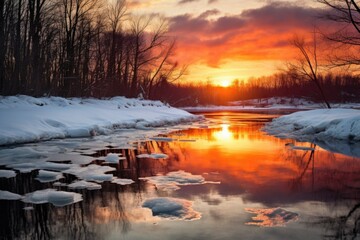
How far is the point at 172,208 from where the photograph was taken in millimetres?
4738

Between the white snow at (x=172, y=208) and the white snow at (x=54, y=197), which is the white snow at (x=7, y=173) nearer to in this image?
the white snow at (x=54, y=197)

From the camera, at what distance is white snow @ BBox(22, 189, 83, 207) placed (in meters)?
5.00

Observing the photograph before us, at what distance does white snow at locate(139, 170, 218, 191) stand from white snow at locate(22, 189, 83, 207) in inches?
65.1

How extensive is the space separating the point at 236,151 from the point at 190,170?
368cm

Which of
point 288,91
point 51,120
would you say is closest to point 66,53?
point 51,120

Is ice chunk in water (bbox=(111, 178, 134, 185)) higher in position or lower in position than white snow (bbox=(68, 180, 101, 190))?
lower

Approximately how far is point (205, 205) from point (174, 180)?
1.75m

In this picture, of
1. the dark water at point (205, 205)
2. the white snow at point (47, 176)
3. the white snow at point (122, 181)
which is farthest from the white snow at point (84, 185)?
the white snow at point (47, 176)

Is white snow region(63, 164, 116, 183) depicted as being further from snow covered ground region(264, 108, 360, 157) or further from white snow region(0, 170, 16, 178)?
snow covered ground region(264, 108, 360, 157)

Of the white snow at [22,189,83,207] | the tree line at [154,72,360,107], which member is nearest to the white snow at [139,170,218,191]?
the white snow at [22,189,83,207]

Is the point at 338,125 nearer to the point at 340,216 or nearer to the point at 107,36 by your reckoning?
the point at 340,216

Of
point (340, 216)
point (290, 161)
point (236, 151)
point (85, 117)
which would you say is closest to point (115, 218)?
point (340, 216)

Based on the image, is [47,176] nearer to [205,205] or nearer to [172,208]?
[172,208]

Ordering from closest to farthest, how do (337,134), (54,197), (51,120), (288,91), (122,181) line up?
(54,197), (122,181), (337,134), (51,120), (288,91)
